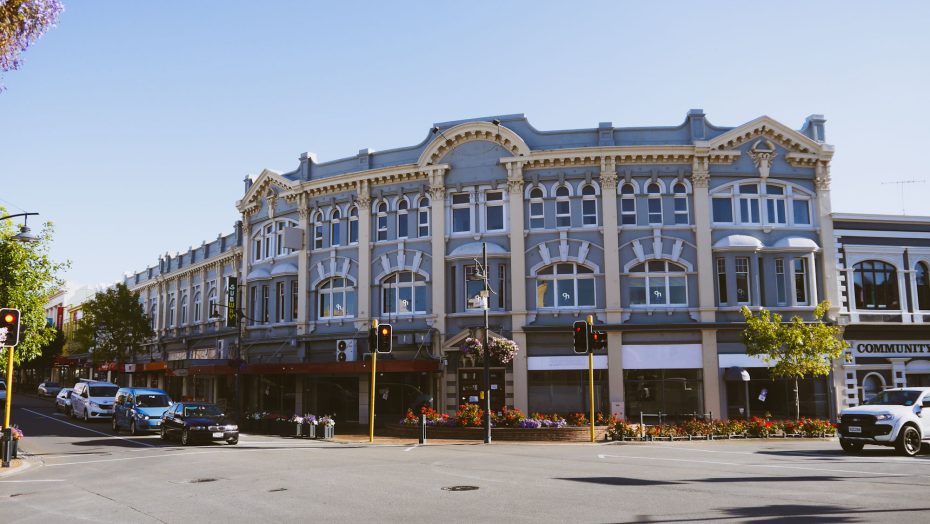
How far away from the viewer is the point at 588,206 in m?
33.7

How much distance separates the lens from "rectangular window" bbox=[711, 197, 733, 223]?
3338 cm

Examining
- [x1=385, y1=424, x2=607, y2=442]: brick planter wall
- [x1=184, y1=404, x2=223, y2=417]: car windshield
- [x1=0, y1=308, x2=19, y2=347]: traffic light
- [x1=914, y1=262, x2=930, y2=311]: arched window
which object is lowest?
[x1=385, y1=424, x2=607, y2=442]: brick planter wall

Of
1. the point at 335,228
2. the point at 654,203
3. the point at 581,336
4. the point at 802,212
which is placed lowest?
the point at 581,336

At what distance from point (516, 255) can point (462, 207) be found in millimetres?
3534

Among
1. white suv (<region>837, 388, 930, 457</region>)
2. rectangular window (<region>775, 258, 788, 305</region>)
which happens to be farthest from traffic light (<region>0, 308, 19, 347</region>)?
rectangular window (<region>775, 258, 788, 305</region>)

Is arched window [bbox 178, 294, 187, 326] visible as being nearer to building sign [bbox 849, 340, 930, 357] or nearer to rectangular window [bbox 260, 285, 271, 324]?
rectangular window [bbox 260, 285, 271, 324]

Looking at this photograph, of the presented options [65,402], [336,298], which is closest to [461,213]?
[336,298]

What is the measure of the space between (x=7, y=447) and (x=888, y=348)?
107ft

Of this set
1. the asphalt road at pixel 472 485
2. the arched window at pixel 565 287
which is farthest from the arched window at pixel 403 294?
the asphalt road at pixel 472 485

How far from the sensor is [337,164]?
38.3 metres

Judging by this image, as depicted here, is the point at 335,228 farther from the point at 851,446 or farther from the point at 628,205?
the point at 851,446

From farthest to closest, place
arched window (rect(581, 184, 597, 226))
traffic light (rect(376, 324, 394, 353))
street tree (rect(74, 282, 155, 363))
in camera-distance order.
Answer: street tree (rect(74, 282, 155, 363)) < arched window (rect(581, 184, 597, 226)) < traffic light (rect(376, 324, 394, 353))

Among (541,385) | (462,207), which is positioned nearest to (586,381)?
(541,385)

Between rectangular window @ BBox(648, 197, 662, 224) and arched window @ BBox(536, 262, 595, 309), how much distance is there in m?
3.50
